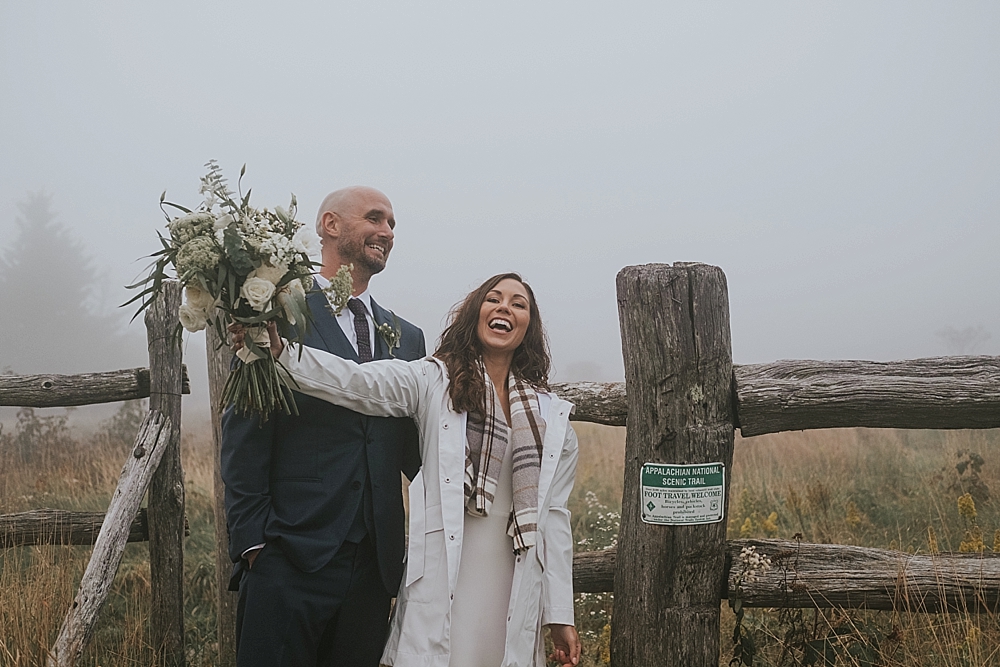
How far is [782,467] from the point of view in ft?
23.5

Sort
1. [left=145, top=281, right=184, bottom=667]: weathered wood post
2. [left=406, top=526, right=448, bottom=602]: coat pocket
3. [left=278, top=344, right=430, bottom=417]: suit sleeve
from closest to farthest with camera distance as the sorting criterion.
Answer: [left=278, top=344, right=430, bottom=417]: suit sleeve
[left=406, top=526, right=448, bottom=602]: coat pocket
[left=145, top=281, right=184, bottom=667]: weathered wood post

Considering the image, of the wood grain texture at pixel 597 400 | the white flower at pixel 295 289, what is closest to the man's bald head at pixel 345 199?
the white flower at pixel 295 289

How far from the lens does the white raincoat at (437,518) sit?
2.64 metres

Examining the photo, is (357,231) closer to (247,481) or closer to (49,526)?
(247,481)

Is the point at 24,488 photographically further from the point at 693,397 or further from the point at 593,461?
the point at 693,397

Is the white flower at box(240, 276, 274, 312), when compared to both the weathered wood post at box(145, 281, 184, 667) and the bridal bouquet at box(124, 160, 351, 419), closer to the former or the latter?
the bridal bouquet at box(124, 160, 351, 419)

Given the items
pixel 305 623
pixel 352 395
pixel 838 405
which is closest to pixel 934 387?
pixel 838 405

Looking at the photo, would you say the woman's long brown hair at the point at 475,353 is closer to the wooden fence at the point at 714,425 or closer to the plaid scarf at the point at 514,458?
the plaid scarf at the point at 514,458

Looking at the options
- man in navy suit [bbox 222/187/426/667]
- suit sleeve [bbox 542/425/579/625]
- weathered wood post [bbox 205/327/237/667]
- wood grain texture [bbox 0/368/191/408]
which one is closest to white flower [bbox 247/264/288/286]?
man in navy suit [bbox 222/187/426/667]

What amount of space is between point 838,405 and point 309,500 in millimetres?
1991

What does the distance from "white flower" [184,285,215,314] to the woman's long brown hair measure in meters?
0.86

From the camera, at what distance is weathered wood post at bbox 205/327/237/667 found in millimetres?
3963

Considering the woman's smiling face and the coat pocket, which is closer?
the coat pocket

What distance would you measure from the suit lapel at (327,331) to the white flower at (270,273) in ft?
1.60
